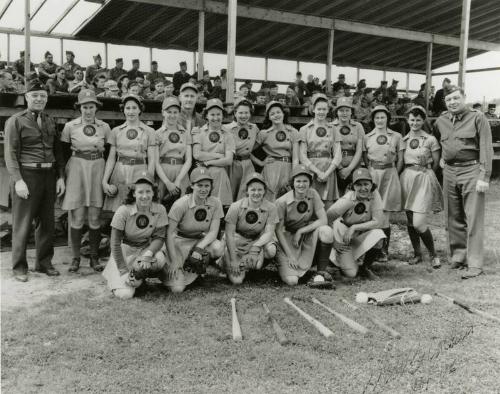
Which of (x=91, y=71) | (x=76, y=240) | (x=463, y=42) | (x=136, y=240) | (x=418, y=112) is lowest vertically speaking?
(x=76, y=240)

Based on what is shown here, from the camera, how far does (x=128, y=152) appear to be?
19.2ft

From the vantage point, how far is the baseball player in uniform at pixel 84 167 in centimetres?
581

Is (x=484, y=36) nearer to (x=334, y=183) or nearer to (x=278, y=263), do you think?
(x=334, y=183)

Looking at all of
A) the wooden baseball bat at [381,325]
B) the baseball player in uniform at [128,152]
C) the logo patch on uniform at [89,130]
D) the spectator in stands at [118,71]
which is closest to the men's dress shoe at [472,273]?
the wooden baseball bat at [381,325]

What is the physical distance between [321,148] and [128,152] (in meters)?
2.30

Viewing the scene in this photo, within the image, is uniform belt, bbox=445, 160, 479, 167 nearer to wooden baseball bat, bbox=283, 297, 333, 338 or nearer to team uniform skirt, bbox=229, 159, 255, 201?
team uniform skirt, bbox=229, 159, 255, 201

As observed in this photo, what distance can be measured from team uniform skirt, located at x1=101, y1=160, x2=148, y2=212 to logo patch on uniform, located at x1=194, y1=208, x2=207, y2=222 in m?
0.91

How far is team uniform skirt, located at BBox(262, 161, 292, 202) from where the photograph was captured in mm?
6449

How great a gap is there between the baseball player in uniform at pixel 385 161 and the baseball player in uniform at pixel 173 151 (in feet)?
7.50

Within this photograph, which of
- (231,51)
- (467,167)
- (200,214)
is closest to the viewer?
(200,214)

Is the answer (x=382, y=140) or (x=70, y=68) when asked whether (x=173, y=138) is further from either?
(x=70, y=68)

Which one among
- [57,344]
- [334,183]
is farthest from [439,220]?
[57,344]

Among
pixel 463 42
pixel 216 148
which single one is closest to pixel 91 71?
pixel 216 148

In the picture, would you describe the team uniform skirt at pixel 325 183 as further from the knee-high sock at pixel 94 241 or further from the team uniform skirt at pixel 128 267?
the knee-high sock at pixel 94 241
